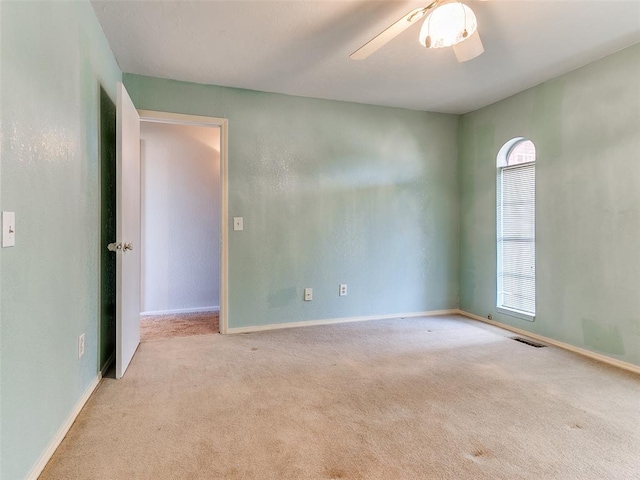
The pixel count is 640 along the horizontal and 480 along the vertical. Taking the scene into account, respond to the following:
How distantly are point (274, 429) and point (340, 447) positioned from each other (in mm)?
347

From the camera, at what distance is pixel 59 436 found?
1.61 metres

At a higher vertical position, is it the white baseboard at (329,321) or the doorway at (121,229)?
the doorway at (121,229)

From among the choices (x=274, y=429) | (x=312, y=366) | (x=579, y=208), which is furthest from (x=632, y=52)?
(x=274, y=429)

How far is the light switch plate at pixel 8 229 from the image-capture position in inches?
46.3

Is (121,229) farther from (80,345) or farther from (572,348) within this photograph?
(572,348)

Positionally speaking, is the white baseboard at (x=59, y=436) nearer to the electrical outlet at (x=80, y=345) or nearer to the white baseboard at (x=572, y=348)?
the electrical outlet at (x=80, y=345)

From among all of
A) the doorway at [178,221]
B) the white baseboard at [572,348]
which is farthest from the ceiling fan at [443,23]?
the doorway at [178,221]

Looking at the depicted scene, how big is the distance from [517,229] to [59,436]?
3.80 metres

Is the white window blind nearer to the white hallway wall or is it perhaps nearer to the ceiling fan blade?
the ceiling fan blade

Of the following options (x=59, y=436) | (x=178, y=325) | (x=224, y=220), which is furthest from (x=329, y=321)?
(x=59, y=436)

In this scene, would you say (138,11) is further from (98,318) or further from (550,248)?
(550,248)

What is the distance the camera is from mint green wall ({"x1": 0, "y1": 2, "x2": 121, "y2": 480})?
1.23m

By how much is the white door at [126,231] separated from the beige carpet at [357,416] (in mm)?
235

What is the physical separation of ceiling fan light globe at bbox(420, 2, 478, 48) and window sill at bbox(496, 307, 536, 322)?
2.64 m
